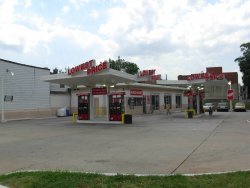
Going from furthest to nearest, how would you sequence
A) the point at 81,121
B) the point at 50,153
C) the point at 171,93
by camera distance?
the point at 171,93, the point at 81,121, the point at 50,153

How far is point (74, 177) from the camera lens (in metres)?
9.05

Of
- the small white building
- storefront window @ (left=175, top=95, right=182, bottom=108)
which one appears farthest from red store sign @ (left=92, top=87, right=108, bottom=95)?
storefront window @ (left=175, top=95, right=182, bottom=108)

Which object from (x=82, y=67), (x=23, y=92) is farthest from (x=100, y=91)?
(x=23, y=92)

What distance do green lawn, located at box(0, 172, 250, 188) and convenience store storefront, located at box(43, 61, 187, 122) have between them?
19.3 meters

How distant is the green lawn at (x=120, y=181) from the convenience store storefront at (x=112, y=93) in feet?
63.2

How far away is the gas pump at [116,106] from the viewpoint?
105 feet

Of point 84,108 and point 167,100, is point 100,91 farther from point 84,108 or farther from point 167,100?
point 167,100

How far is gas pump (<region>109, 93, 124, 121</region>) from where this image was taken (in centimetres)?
3193

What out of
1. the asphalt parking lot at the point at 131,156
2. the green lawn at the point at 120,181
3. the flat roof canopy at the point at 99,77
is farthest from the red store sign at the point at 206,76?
the green lawn at the point at 120,181

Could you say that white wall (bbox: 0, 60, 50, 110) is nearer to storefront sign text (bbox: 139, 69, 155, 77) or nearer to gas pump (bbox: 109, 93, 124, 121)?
storefront sign text (bbox: 139, 69, 155, 77)

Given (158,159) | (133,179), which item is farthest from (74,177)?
(158,159)

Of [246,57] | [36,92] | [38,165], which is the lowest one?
[38,165]

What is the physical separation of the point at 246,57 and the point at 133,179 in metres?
85.9

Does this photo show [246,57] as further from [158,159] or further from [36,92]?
[158,159]
